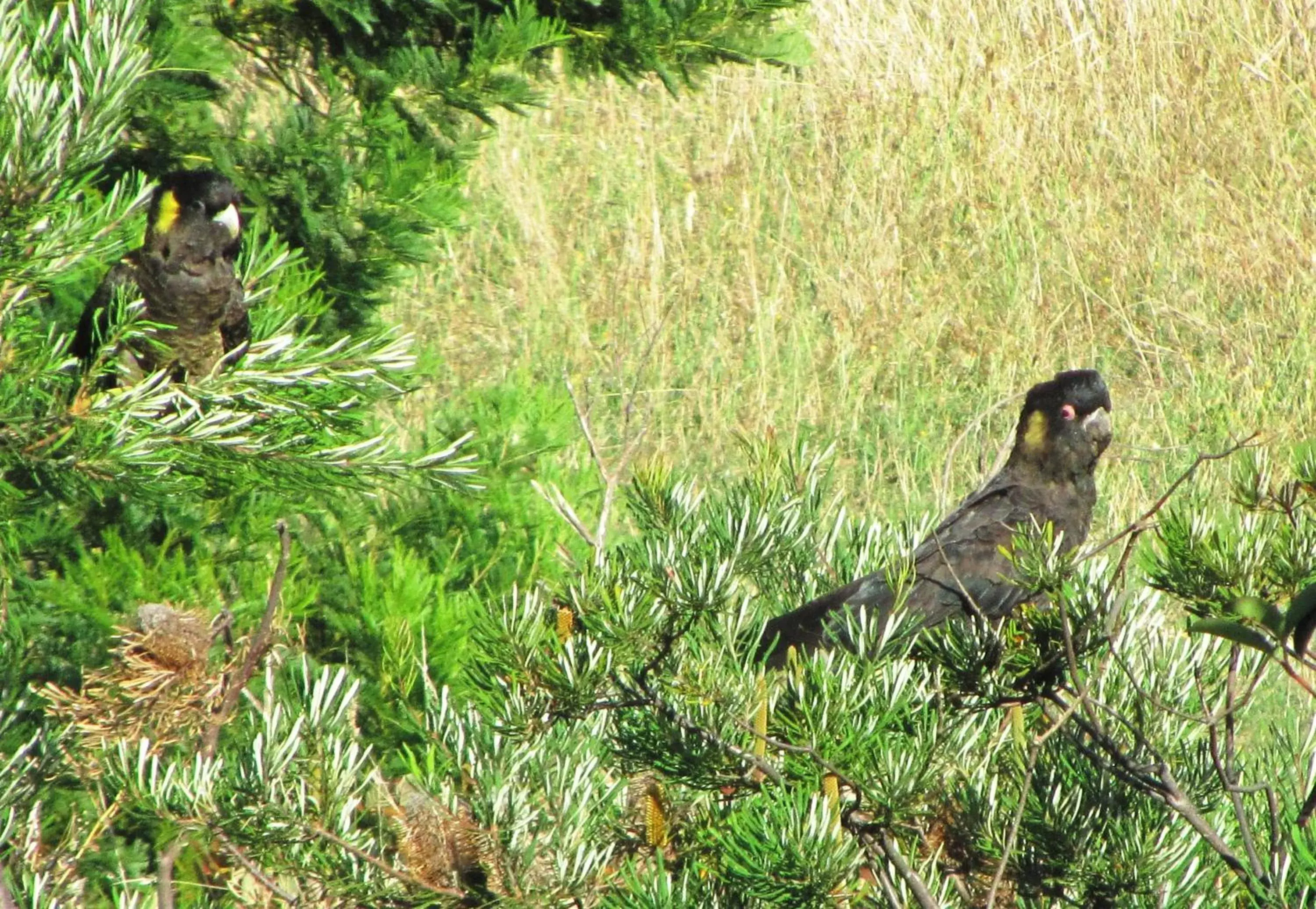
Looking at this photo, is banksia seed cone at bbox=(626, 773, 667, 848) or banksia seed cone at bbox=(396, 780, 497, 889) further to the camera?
banksia seed cone at bbox=(626, 773, 667, 848)

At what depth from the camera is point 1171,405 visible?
5816mm

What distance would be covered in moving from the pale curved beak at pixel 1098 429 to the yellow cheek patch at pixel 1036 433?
0.11 m

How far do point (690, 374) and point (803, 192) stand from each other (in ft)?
4.91

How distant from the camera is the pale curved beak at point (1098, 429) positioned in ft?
13.1

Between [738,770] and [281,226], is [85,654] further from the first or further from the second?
[738,770]

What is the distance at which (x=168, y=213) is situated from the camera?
3100 millimetres

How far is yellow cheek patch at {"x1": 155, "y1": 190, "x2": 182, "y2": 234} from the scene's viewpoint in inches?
122

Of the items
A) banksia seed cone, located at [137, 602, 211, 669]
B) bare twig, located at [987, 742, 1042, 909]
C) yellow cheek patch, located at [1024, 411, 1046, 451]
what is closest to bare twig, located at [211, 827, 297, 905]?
banksia seed cone, located at [137, 602, 211, 669]

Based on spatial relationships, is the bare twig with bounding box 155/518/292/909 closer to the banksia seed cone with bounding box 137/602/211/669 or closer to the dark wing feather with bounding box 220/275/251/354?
the banksia seed cone with bounding box 137/602/211/669

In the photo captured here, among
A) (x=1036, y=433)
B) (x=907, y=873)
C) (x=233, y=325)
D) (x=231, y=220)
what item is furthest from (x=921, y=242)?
(x=907, y=873)

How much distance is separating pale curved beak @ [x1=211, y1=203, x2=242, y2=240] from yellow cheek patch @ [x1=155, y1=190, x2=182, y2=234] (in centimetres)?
10

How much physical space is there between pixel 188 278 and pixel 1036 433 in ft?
7.69

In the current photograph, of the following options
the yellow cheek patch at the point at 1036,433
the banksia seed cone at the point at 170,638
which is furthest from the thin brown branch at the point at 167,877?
the yellow cheek patch at the point at 1036,433

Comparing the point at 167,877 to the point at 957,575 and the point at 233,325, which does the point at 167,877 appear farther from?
the point at 233,325
